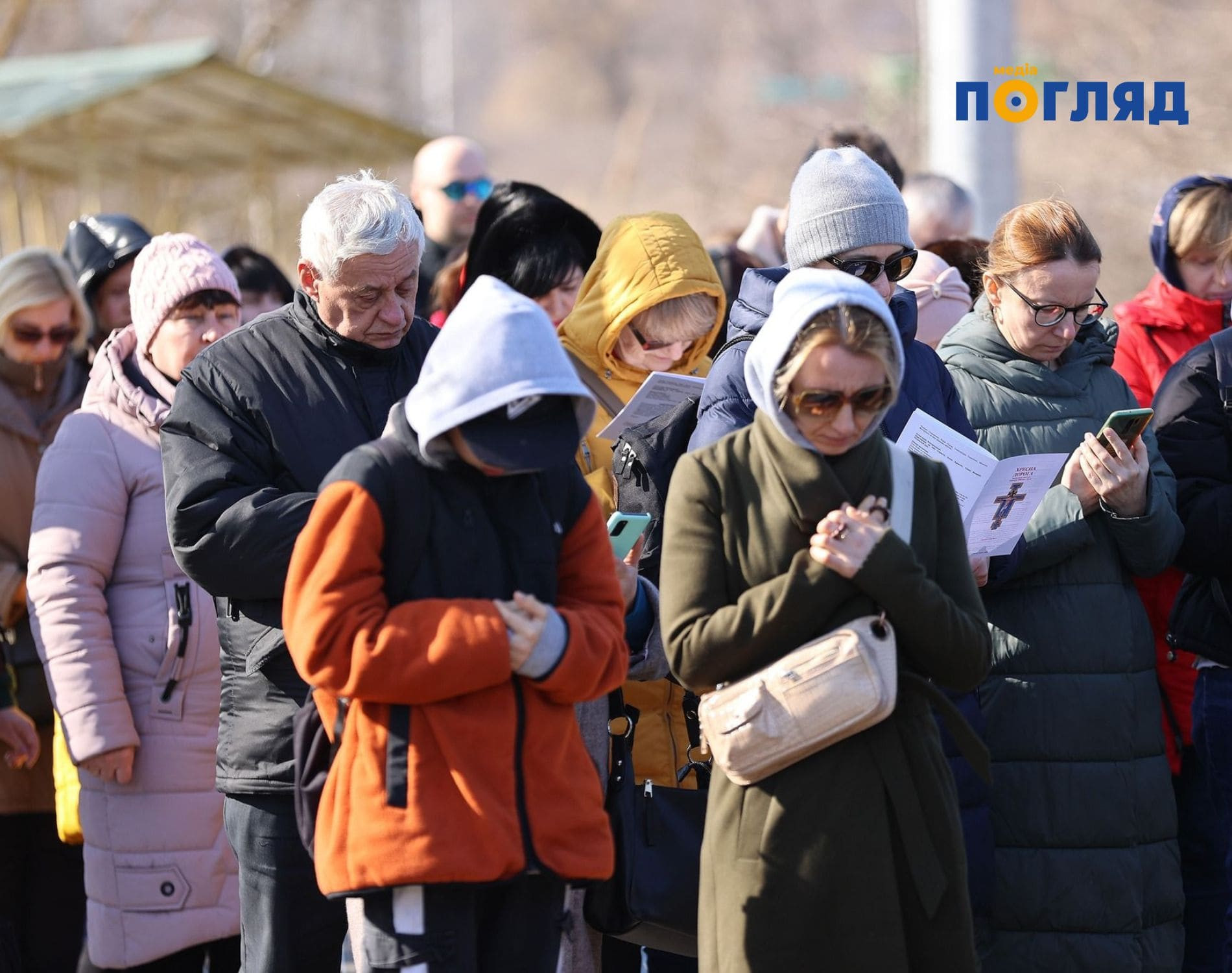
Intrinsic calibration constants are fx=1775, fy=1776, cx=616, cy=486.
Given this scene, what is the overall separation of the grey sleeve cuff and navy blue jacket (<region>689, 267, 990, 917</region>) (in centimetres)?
89

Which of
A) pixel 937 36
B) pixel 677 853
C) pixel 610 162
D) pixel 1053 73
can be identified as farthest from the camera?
pixel 610 162

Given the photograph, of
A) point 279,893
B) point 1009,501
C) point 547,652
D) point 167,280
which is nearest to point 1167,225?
point 1009,501

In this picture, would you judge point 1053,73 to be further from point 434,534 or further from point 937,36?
point 434,534

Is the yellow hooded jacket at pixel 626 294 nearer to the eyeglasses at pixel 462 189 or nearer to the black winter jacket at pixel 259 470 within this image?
the black winter jacket at pixel 259 470

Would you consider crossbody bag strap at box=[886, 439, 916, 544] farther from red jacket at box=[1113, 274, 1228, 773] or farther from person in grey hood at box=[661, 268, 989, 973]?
red jacket at box=[1113, 274, 1228, 773]

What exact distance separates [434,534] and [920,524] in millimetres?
897

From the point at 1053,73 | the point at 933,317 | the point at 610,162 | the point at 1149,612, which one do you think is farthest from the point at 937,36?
the point at 610,162

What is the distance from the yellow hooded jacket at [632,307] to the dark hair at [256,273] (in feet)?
5.97

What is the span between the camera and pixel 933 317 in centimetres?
531

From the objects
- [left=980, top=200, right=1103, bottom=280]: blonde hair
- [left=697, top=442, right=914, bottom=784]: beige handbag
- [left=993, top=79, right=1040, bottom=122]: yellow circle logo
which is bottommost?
[left=697, top=442, right=914, bottom=784]: beige handbag

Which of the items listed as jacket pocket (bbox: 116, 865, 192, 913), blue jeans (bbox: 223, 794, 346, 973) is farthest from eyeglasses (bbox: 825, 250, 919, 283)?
jacket pocket (bbox: 116, 865, 192, 913)

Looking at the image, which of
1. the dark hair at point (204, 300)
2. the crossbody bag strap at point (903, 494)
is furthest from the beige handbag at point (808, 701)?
the dark hair at point (204, 300)

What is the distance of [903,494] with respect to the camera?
326 centimetres

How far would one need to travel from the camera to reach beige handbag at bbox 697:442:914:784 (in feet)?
10.2
